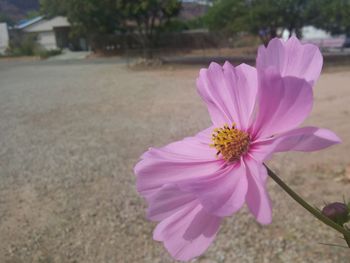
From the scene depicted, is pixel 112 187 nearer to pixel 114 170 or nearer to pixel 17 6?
pixel 114 170

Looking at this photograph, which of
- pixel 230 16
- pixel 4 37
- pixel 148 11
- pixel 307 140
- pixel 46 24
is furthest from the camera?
pixel 4 37

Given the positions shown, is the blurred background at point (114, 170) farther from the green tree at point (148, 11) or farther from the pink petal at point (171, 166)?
the green tree at point (148, 11)

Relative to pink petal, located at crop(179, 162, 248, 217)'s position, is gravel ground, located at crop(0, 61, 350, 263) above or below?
below

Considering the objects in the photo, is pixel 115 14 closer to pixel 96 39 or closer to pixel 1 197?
pixel 96 39

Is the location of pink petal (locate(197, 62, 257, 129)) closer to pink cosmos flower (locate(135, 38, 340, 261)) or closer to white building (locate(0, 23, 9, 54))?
pink cosmos flower (locate(135, 38, 340, 261))

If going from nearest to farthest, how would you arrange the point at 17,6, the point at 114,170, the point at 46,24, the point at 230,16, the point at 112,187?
1. the point at 112,187
2. the point at 114,170
3. the point at 230,16
4. the point at 46,24
5. the point at 17,6

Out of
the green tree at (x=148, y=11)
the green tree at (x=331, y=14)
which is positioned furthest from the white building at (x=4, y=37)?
the green tree at (x=331, y=14)

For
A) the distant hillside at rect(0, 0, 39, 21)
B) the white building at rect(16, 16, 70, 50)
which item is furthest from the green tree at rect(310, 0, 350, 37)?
the distant hillside at rect(0, 0, 39, 21)

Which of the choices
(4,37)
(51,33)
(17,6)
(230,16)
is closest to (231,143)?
(230,16)
